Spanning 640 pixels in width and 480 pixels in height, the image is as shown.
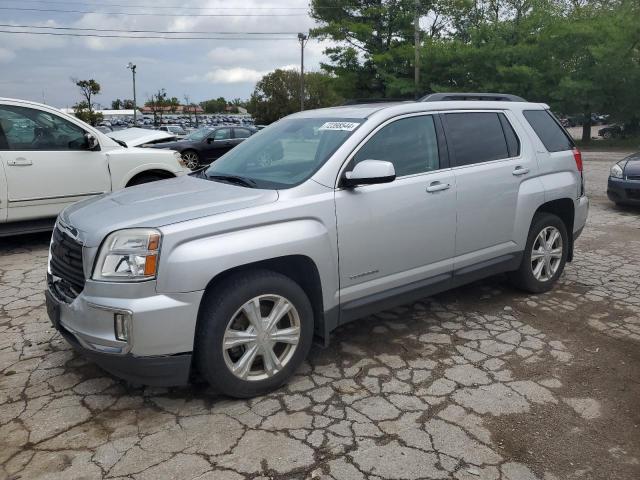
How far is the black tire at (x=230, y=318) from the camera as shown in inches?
115

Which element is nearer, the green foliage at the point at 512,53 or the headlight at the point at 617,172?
the headlight at the point at 617,172

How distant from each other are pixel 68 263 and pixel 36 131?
4.03 metres

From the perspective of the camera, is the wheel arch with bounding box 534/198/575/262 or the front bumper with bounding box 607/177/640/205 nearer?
the wheel arch with bounding box 534/198/575/262

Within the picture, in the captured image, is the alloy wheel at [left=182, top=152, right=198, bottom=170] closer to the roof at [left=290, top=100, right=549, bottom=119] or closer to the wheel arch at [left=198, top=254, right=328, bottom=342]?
the roof at [left=290, top=100, right=549, bottom=119]

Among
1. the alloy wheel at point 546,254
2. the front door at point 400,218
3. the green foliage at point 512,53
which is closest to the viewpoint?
the front door at point 400,218

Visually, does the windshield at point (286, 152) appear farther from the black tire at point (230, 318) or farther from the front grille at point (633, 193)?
the front grille at point (633, 193)

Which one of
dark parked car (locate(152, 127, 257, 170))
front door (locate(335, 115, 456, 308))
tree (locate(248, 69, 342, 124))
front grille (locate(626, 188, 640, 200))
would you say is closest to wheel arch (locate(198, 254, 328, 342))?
front door (locate(335, 115, 456, 308))

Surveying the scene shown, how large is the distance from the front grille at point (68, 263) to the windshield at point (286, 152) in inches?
44.6

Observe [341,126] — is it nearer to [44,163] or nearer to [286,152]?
[286,152]

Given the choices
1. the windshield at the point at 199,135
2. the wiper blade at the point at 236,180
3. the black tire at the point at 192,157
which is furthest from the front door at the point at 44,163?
the windshield at the point at 199,135

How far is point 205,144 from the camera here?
17.2 metres

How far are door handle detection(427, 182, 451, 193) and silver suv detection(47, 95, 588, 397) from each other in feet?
0.03

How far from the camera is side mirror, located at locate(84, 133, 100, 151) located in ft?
22.1

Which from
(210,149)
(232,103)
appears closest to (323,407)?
(210,149)
